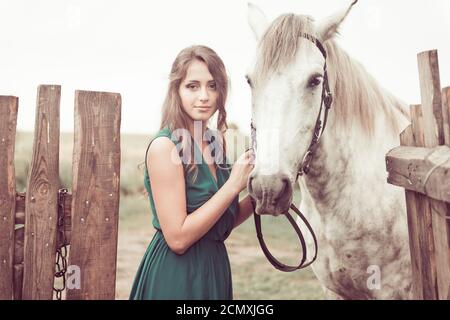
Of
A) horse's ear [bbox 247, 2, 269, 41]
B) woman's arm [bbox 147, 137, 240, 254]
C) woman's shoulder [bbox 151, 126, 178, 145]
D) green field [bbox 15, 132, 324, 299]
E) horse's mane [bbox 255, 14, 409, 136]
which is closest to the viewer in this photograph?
woman's arm [bbox 147, 137, 240, 254]

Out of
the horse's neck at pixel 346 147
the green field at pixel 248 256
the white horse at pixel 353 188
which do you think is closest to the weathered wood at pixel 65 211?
the green field at pixel 248 256

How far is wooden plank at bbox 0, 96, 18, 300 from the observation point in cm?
205

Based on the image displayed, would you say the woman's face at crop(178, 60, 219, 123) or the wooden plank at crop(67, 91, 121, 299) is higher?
the woman's face at crop(178, 60, 219, 123)

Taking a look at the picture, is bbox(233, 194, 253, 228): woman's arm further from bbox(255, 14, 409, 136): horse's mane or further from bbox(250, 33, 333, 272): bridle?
bbox(255, 14, 409, 136): horse's mane

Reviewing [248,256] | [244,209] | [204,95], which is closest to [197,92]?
[204,95]

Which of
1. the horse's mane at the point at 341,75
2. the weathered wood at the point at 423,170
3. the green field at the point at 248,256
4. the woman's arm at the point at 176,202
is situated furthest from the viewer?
the green field at the point at 248,256

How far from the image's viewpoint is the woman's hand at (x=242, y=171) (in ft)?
6.49

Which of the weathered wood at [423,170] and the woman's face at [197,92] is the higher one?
the woman's face at [197,92]

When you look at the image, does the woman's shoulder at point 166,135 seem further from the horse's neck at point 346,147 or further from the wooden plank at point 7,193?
the horse's neck at point 346,147

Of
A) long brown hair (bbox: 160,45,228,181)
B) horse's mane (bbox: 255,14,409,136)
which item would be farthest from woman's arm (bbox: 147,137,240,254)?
horse's mane (bbox: 255,14,409,136)

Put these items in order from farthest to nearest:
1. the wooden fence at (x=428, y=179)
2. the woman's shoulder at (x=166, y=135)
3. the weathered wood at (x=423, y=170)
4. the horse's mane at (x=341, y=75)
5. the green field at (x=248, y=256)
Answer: the green field at (x=248, y=256), the horse's mane at (x=341, y=75), the woman's shoulder at (x=166, y=135), the wooden fence at (x=428, y=179), the weathered wood at (x=423, y=170)

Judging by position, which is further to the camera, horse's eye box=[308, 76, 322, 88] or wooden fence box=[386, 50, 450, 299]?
horse's eye box=[308, 76, 322, 88]

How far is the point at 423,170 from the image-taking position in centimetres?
177
